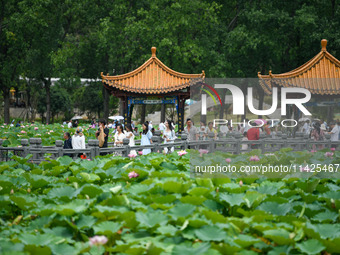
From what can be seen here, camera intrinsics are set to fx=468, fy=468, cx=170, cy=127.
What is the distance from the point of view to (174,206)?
452 cm

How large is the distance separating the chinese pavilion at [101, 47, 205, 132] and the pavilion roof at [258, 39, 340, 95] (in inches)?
112

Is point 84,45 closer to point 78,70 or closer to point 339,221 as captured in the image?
point 78,70

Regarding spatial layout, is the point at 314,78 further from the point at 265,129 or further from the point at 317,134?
the point at 265,129

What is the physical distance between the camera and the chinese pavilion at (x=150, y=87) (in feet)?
59.8

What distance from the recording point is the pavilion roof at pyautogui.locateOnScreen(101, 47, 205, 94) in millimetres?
18200

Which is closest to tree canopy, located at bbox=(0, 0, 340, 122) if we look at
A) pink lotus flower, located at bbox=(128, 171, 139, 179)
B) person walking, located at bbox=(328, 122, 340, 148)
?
person walking, located at bbox=(328, 122, 340, 148)

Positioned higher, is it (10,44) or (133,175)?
(10,44)

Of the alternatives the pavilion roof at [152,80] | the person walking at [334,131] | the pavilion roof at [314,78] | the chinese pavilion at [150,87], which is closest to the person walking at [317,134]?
the person walking at [334,131]

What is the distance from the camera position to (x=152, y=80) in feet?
61.6

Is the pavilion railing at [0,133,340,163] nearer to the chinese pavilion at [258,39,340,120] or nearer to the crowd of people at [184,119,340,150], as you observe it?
the crowd of people at [184,119,340,150]

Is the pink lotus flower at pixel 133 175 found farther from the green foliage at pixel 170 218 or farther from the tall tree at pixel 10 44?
the tall tree at pixel 10 44

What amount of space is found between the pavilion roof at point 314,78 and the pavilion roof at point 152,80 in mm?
2742

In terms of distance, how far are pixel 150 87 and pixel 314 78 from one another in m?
6.27

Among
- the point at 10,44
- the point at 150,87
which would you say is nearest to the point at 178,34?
the point at 10,44
